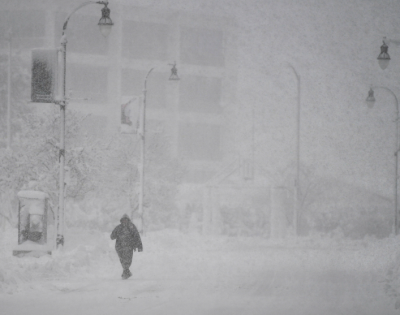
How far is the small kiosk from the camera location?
22094mm

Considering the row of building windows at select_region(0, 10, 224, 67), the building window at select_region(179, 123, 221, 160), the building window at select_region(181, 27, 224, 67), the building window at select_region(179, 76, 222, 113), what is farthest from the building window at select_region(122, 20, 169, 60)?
the building window at select_region(179, 123, 221, 160)

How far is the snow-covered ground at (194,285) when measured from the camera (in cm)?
1254

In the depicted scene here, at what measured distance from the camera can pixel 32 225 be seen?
2234cm

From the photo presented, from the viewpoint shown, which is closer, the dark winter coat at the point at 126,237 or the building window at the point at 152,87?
the dark winter coat at the point at 126,237

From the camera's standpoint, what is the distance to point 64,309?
40.0 feet

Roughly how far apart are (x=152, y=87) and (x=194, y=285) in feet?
212

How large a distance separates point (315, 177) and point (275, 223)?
789 inches

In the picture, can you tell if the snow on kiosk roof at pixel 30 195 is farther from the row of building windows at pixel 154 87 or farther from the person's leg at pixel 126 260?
the row of building windows at pixel 154 87

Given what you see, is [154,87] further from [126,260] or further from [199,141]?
[126,260]

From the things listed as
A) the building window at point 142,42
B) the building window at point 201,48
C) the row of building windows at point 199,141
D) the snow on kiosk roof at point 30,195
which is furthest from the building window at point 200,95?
the snow on kiosk roof at point 30,195

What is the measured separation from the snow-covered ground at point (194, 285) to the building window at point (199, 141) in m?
52.6

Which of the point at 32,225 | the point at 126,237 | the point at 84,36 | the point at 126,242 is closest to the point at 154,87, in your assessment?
the point at 84,36

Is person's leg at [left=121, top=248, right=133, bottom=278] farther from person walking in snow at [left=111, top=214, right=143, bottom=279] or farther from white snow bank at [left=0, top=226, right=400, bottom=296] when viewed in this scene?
white snow bank at [left=0, top=226, right=400, bottom=296]

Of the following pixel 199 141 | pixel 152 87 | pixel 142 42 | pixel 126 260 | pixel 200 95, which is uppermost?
pixel 142 42
